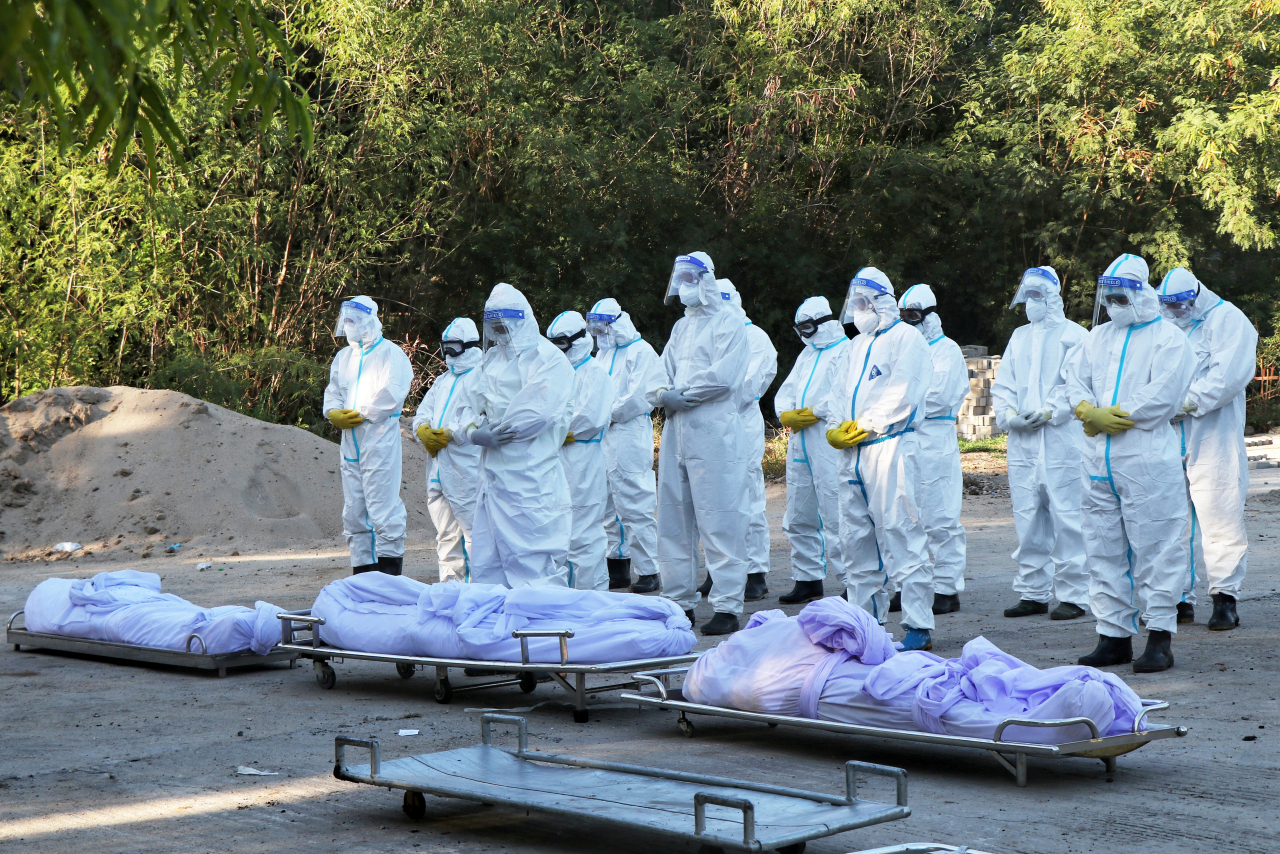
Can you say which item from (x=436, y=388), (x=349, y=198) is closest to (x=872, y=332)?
(x=436, y=388)

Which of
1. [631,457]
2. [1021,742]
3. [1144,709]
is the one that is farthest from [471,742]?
[631,457]

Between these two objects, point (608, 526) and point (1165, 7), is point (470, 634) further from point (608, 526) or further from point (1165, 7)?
point (1165, 7)

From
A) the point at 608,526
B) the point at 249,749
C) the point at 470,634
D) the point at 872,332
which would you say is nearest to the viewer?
the point at 249,749

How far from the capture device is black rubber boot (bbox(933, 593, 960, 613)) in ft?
29.2

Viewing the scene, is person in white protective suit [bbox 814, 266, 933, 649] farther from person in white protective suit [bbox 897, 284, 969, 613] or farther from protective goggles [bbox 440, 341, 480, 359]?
protective goggles [bbox 440, 341, 480, 359]

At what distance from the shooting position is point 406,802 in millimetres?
4473

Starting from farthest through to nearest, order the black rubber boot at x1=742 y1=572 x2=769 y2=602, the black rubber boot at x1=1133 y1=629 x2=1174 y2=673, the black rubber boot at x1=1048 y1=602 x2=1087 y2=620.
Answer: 1. the black rubber boot at x1=742 y1=572 x2=769 y2=602
2. the black rubber boot at x1=1048 y1=602 x2=1087 y2=620
3. the black rubber boot at x1=1133 y1=629 x2=1174 y2=673

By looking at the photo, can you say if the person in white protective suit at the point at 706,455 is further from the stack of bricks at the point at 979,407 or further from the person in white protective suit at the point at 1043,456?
the stack of bricks at the point at 979,407

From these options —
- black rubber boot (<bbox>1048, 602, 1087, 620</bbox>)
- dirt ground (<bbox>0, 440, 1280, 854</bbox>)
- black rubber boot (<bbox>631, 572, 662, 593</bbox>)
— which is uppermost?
black rubber boot (<bbox>631, 572, 662, 593</bbox>)

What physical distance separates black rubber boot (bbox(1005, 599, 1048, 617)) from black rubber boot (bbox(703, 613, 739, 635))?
1976mm

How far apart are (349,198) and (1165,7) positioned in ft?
50.1

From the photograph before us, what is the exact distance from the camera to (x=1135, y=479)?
21.6 feet

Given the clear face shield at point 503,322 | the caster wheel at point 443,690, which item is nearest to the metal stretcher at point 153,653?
the caster wheel at point 443,690

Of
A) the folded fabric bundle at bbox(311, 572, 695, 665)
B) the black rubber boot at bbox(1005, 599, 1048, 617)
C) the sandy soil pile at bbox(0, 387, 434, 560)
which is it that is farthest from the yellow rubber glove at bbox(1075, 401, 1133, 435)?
the sandy soil pile at bbox(0, 387, 434, 560)
